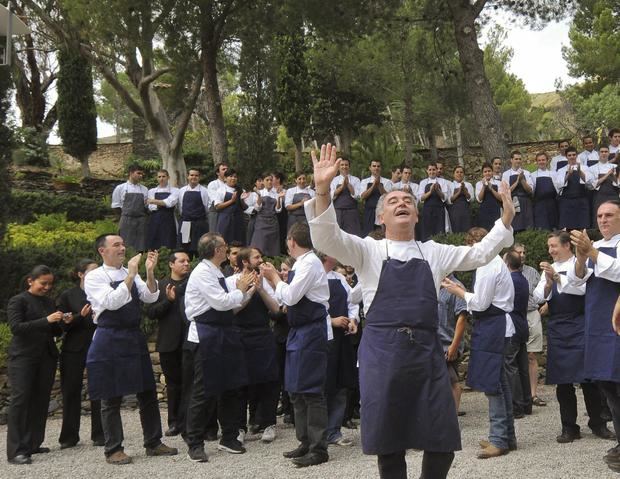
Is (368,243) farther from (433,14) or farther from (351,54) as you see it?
(351,54)

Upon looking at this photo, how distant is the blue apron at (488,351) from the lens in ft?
19.9

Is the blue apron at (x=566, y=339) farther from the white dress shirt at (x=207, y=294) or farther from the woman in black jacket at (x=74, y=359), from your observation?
the woman in black jacket at (x=74, y=359)

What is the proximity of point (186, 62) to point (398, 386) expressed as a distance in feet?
50.2

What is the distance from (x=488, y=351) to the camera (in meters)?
6.16

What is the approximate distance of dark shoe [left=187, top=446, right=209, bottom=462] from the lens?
6246 mm

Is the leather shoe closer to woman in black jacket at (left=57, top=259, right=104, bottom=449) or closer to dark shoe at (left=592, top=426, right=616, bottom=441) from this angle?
dark shoe at (left=592, top=426, right=616, bottom=441)

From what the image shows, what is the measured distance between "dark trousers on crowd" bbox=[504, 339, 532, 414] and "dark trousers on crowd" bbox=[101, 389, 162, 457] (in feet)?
10.4

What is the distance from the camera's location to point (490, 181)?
500 inches

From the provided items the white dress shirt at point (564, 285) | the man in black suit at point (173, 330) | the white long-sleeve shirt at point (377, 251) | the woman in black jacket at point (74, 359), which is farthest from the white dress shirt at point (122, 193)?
the white long-sleeve shirt at point (377, 251)

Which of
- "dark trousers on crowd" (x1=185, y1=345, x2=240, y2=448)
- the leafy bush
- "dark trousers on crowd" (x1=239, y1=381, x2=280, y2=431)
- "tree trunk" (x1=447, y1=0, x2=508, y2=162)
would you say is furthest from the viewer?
the leafy bush

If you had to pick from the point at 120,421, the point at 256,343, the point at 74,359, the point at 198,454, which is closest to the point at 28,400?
the point at 74,359

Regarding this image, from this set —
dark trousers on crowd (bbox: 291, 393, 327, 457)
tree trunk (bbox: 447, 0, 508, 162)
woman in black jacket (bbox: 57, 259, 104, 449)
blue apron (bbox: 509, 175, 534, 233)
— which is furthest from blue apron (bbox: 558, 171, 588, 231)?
woman in black jacket (bbox: 57, 259, 104, 449)

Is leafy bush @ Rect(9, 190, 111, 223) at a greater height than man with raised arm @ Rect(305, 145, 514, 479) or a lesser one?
greater

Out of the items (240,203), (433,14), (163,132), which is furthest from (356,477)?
(163,132)
